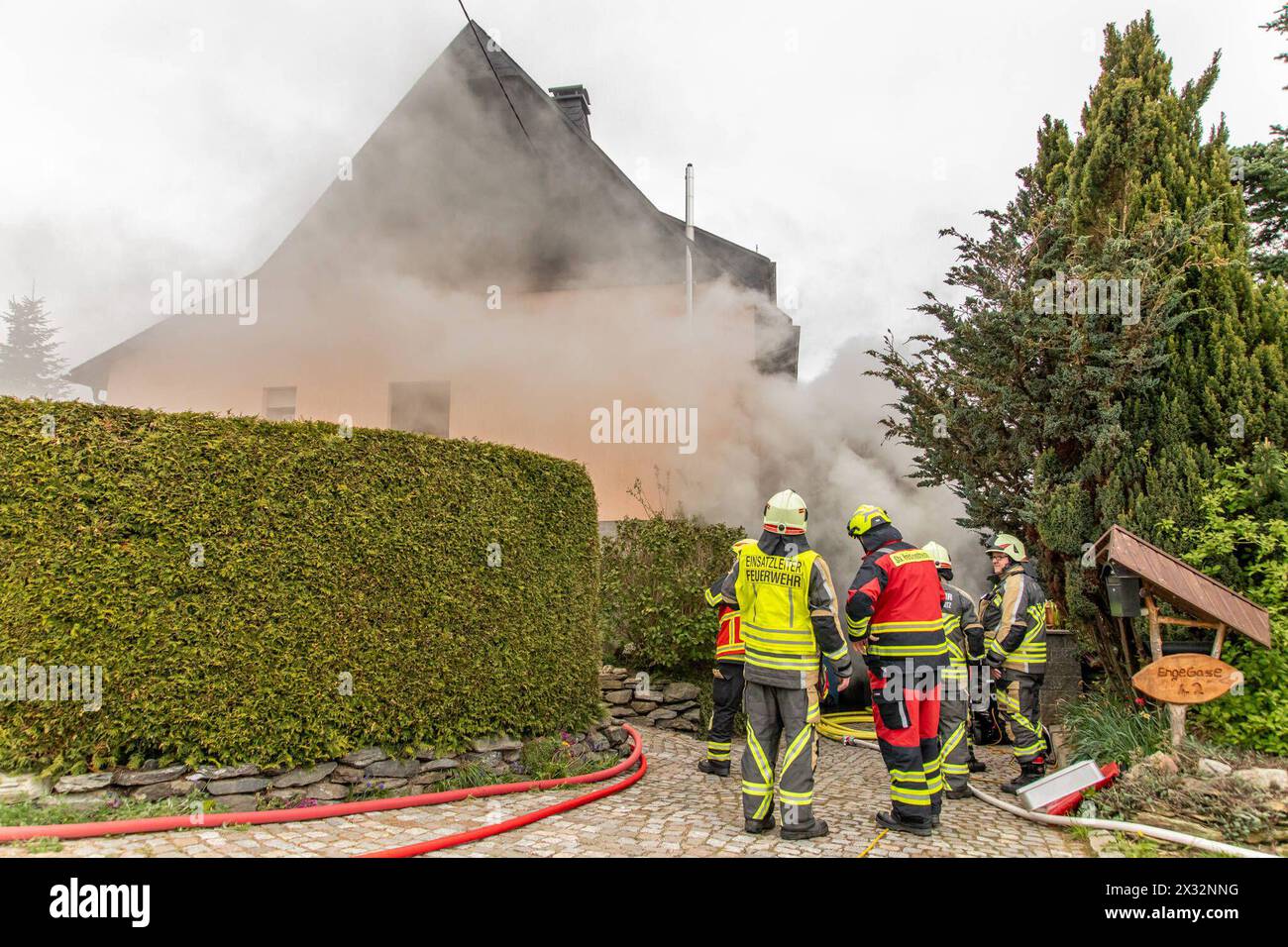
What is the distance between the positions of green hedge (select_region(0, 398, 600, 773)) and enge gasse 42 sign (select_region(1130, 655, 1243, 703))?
4.21 metres

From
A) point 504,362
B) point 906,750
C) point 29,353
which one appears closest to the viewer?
point 906,750

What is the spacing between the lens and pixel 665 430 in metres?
11.4

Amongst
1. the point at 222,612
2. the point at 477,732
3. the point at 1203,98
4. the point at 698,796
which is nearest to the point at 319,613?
the point at 222,612

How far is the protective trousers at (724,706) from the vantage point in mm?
6293

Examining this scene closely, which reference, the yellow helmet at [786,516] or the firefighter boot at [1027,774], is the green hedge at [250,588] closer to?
the yellow helmet at [786,516]

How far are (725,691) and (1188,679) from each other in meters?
3.34

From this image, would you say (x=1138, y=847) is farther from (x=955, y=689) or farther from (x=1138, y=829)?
(x=955, y=689)

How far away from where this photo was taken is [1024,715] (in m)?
5.93

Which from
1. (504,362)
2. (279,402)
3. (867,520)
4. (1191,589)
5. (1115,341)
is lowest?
(1191,589)

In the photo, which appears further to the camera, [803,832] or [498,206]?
[498,206]

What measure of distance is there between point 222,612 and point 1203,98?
8.54m

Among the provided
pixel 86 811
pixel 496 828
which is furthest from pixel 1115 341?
pixel 86 811

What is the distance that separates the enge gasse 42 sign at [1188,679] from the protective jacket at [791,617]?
2.02 metres

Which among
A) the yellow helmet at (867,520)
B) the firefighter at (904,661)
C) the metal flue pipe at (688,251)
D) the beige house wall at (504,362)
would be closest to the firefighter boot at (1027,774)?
→ the firefighter at (904,661)
